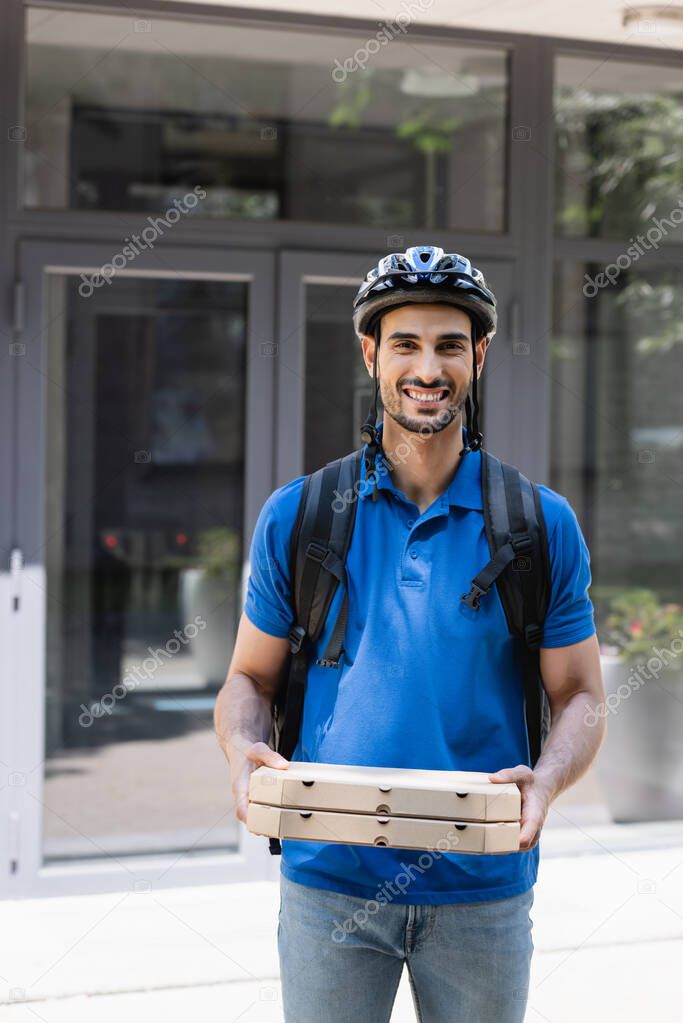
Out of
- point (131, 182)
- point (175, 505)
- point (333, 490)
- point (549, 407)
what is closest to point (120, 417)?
point (175, 505)

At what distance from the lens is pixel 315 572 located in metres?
2.05

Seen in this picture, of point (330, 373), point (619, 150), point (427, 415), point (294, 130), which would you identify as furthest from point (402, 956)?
point (619, 150)

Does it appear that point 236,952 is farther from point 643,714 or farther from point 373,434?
point 373,434

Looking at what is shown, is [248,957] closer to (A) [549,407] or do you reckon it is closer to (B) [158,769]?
(B) [158,769]

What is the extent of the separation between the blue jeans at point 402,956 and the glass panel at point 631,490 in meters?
3.49

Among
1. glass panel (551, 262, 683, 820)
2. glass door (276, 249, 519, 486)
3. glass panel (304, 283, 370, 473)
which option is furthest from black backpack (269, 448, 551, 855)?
glass panel (551, 262, 683, 820)

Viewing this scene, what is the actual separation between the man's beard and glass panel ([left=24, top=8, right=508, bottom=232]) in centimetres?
312

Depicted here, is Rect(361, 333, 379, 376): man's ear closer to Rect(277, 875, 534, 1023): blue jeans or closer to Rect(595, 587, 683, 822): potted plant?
Rect(277, 875, 534, 1023): blue jeans

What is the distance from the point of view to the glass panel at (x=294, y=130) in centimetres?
496

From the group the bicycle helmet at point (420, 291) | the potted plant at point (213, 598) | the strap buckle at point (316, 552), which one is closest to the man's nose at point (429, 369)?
the bicycle helmet at point (420, 291)

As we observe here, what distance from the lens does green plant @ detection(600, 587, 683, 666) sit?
5570 mm

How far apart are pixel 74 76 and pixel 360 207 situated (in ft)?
4.10

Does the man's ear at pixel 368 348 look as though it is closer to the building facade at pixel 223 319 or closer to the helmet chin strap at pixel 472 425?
the helmet chin strap at pixel 472 425

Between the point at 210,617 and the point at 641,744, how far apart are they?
200 centimetres
